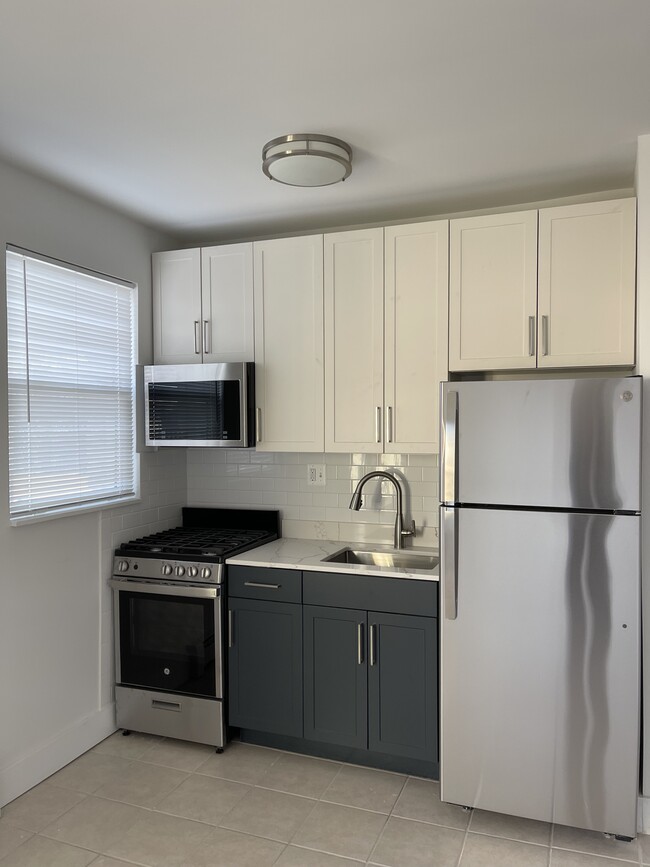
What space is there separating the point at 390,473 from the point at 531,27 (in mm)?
2143

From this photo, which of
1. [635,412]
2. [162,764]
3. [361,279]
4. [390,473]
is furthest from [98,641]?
[635,412]

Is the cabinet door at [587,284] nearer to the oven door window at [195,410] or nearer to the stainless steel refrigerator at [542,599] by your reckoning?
the stainless steel refrigerator at [542,599]

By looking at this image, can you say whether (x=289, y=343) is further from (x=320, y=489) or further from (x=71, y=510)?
(x=71, y=510)

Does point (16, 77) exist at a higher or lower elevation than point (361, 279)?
higher

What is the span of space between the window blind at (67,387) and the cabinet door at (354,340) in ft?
3.49

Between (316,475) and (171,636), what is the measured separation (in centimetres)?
112

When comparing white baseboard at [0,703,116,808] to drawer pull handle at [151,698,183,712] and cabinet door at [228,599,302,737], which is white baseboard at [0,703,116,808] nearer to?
drawer pull handle at [151,698,183,712]

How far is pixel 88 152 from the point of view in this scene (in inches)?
102

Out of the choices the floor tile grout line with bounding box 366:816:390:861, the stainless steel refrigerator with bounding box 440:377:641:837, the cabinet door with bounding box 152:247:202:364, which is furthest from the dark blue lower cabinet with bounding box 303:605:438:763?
the cabinet door with bounding box 152:247:202:364

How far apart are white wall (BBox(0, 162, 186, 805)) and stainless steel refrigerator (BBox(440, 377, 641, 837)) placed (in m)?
1.70

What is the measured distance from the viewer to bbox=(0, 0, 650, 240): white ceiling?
68.1 inches

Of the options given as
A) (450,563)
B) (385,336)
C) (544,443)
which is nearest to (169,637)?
(450,563)

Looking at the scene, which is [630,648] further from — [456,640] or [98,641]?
[98,641]

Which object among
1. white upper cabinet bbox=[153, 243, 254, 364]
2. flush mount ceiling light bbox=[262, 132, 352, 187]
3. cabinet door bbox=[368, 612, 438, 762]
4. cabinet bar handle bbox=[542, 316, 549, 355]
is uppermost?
flush mount ceiling light bbox=[262, 132, 352, 187]
